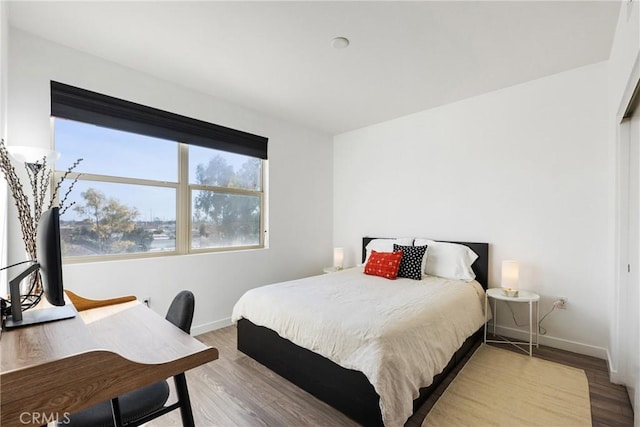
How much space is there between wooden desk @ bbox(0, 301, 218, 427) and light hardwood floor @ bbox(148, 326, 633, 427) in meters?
1.04

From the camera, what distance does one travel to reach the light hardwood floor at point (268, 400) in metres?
1.79

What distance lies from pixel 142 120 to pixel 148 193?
696 mm

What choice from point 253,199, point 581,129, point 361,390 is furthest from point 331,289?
point 581,129

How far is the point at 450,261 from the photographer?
315 cm

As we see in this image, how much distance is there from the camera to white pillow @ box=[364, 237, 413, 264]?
3539mm

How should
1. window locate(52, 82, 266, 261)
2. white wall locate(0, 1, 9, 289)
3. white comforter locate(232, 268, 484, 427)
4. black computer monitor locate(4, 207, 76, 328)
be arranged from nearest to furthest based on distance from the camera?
black computer monitor locate(4, 207, 76, 328) < white comforter locate(232, 268, 484, 427) < white wall locate(0, 1, 9, 289) < window locate(52, 82, 266, 261)

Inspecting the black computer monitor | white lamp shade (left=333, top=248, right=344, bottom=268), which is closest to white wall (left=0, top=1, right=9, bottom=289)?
the black computer monitor

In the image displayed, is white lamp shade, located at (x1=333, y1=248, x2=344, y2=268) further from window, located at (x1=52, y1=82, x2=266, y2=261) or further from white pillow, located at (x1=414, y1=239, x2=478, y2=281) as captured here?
white pillow, located at (x1=414, y1=239, x2=478, y2=281)

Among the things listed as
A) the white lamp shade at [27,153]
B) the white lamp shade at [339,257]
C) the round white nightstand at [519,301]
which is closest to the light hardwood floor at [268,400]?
the round white nightstand at [519,301]

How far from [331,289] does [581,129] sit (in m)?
2.73

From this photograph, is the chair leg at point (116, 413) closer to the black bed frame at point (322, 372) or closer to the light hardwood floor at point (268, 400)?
the light hardwood floor at point (268, 400)

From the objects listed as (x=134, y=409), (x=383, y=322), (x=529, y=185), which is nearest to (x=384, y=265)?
(x=383, y=322)

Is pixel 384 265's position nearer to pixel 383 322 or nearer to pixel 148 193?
pixel 383 322

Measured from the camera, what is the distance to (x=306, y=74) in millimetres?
2754
